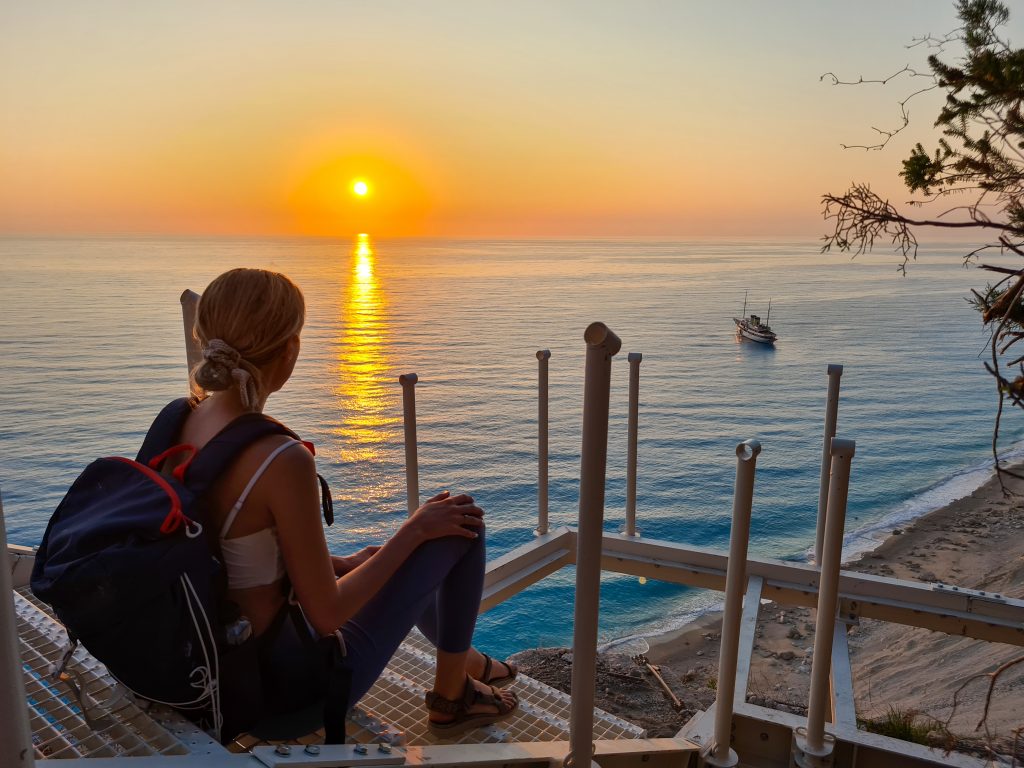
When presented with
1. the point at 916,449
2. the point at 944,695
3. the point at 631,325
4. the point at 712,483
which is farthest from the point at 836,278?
the point at 944,695

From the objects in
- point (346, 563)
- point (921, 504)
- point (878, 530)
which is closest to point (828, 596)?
point (346, 563)

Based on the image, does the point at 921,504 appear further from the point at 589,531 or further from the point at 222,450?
the point at 222,450

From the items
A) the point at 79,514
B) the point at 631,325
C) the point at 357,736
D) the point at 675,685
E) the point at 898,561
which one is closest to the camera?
the point at 79,514

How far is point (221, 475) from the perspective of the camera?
1646mm

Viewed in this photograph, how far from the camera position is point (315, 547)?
170cm

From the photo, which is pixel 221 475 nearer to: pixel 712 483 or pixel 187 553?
pixel 187 553

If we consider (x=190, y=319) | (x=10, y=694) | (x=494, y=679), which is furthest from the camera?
(x=190, y=319)

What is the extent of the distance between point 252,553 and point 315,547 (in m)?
0.13

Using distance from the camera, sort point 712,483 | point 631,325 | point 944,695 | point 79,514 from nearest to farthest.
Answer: point 79,514
point 944,695
point 712,483
point 631,325

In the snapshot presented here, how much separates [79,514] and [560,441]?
64.8ft

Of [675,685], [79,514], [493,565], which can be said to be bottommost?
[675,685]

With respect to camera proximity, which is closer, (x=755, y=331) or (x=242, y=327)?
(x=242, y=327)

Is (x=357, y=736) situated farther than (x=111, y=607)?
Yes

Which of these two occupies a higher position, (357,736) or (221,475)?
(221,475)
